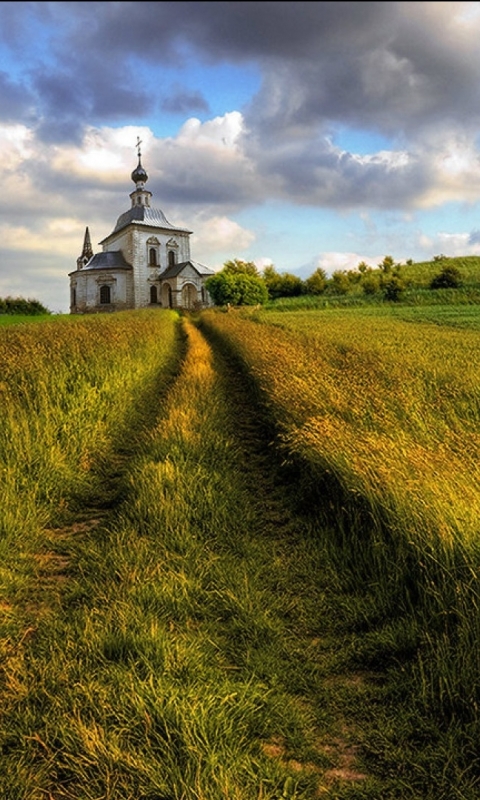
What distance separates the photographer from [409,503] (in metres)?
3.55

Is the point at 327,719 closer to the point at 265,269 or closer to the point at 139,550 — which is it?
the point at 139,550

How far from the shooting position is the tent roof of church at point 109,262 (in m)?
78.6

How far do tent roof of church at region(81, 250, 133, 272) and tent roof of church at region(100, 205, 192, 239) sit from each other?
196 inches

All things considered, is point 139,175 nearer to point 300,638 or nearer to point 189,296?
point 189,296

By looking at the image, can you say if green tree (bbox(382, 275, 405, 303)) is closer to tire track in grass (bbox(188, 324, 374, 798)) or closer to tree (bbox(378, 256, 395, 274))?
tree (bbox(378, 256, 395, 274))

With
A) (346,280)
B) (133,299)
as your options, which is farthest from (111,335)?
(133,299)

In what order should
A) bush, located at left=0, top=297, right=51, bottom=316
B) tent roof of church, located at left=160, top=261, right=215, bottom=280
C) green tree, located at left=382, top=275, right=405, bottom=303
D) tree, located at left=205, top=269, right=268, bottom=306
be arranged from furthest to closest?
tent roof of church, located at left=160, top=261, right=215, bottom=280, tree, located at left=205, top=269, right=268, bottom=306, green tree, located at left=382, top=275, right=405, bottom=303, bush, located at left=0, top=297, right=51, bottom=316

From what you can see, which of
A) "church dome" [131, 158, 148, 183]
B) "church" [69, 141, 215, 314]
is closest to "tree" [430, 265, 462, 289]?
"church" [69, 141, 215, 314]

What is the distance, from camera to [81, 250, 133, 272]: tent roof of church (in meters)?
78.6

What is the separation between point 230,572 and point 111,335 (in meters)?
12.3

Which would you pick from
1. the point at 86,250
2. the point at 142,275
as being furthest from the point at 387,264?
the point at 86,250

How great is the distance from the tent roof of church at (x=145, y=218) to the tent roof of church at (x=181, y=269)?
733 cm

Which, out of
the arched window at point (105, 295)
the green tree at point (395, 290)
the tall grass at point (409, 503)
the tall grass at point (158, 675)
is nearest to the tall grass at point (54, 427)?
the tall grass at point (158, 675)

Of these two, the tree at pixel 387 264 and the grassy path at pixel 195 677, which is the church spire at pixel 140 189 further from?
the grassy path at pixel 195 677
